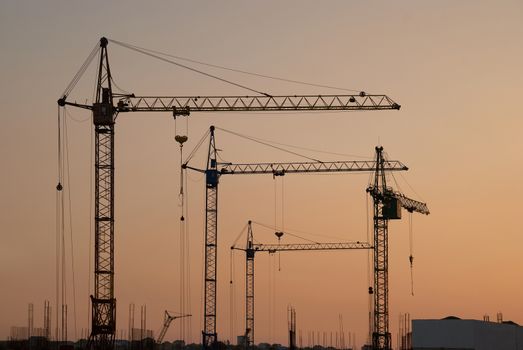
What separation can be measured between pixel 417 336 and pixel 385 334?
17987 mm

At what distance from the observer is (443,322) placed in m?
136

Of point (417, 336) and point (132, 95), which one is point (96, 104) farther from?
point (417, 336)

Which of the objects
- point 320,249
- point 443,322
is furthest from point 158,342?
point 443,322

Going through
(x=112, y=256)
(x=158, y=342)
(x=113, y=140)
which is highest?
(x=113, y=140)

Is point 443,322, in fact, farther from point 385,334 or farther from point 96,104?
point 96,104

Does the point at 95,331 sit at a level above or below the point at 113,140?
below

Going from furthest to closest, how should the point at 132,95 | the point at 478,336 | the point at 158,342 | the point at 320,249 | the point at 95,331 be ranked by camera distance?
1. the point at 320,249
2. the point at 158,342
3. the point at 478,336
4. the point at 132,95
5. the point at 95,331

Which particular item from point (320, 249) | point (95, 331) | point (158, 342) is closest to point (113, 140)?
point (95, 331)

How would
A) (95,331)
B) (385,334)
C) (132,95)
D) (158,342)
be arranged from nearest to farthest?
(95,331), (132,95), (385,334), (158,342)

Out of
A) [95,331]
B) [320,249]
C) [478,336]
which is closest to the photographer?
Answer: [95,331]

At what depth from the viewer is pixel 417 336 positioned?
135375 mm

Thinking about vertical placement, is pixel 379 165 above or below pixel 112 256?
above

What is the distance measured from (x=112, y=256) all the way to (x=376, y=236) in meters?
62.0

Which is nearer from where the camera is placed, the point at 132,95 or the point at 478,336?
the point at 132,95
